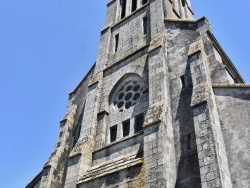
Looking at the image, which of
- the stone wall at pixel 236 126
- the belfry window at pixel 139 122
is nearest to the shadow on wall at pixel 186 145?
the stone wall at pixel 236 126

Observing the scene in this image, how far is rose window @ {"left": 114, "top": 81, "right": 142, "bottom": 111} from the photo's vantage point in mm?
17984

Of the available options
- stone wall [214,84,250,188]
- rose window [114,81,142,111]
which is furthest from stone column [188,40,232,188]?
rose window [114,81,142,111]

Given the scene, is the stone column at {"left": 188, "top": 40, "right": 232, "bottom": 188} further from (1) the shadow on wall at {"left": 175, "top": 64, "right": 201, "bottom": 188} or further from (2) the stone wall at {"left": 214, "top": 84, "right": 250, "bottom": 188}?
(1) the shadow on wall at {"left": 175, "top": 64, "right": 201, "bottom": 188}

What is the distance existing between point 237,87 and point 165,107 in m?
3.28

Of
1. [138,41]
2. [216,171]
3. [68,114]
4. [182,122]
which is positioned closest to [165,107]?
[182,122]

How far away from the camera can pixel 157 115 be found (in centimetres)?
1422

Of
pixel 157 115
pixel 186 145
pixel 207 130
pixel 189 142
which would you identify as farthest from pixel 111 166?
pixel 207 130

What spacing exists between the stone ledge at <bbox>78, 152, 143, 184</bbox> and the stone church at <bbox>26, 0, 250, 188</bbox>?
0.06 meters

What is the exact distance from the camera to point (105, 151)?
16.4 metres

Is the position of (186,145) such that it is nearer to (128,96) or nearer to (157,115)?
(157,115)

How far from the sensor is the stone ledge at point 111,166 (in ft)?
46.1

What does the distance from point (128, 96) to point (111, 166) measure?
4878mm

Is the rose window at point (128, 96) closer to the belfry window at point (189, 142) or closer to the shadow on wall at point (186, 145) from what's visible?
the shadow on wall at point (186, 145)

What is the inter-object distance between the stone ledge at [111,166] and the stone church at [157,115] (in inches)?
2.5
